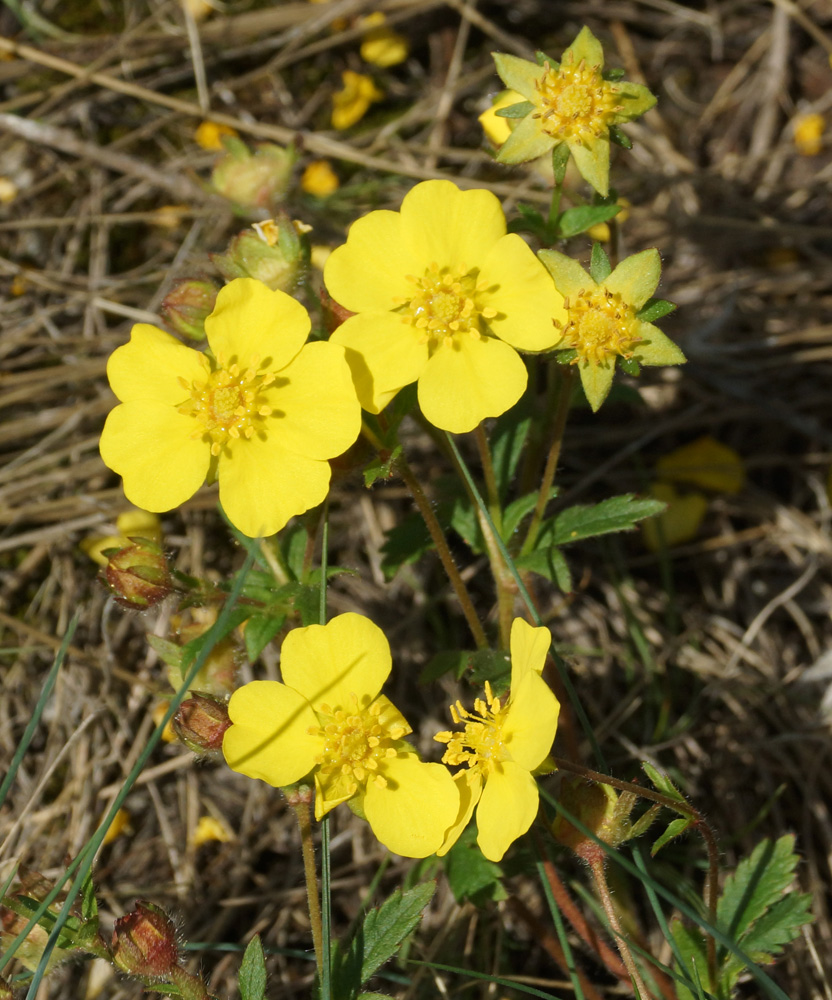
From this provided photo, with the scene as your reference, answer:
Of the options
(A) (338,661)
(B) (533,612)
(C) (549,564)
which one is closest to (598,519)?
(C) (549,564)

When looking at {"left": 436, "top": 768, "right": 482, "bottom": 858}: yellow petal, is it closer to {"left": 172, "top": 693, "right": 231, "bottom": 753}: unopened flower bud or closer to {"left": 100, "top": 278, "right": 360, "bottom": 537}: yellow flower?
{"left": 172, "top": 693, "right": 231, "bottom": 753}: unopened flower bud

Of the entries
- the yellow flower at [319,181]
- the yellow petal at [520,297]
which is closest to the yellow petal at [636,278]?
the yellow petal at [520,297]

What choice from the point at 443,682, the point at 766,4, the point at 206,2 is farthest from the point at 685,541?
the point at 206,2

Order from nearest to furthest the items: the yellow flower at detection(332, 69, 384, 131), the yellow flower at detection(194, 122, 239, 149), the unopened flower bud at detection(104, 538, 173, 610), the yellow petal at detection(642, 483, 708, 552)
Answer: the unopened flower bud at detection(104, 538, 173, 610)
the yellow petal at detection(642, 483, 708, 552)
the yellow flower at detection(194, 122, 239, 149)
the yellow flower at detection(332, 69, 384, 131)

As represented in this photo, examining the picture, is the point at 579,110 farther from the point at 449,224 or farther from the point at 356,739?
the point at 356,739

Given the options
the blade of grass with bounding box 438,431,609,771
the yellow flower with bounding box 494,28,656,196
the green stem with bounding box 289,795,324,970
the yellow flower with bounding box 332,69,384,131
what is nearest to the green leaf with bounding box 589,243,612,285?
the yellow flower with bounding box 494,28,656,196

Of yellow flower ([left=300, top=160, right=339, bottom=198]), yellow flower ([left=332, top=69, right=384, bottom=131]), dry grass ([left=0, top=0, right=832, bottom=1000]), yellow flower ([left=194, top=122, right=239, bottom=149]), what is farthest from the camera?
yellow flower ([left=332, top=69, right=384, bottom=131])

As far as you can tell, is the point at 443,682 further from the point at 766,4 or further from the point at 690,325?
the point at 766,4
